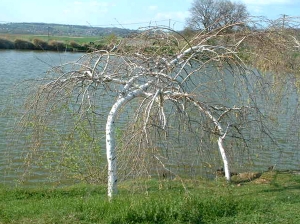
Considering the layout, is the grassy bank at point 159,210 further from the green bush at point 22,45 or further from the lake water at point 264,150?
the green bush at point 22,45

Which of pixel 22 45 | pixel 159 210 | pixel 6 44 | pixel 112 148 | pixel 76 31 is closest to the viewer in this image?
pixel 159 210

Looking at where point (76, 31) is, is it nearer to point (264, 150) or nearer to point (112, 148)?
point (112, 148)

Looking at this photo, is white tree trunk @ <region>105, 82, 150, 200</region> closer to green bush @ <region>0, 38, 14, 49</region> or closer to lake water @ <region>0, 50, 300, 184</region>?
lake water @ <region>0, 50, 300, 184</region>

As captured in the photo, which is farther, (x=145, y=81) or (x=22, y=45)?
(x=22, y=45)

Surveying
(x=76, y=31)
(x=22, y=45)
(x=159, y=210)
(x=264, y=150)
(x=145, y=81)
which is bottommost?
(x=264, y=150)

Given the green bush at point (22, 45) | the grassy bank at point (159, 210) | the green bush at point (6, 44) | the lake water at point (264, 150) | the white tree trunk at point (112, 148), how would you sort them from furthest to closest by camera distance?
the green bush at point (6, 44) < the green bush at point (22, 45) < the lake water at point (264, 150) < the white tree trunk at point (112, 148) < the grassy bank at point (159, 210)

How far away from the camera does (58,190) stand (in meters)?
10.8

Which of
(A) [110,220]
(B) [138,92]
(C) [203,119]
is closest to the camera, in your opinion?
(A) [110,220]

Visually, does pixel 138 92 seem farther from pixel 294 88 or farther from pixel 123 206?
pixel 294 88

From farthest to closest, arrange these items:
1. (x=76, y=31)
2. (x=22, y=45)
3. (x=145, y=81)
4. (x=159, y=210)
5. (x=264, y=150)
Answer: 1. (x=22, y=45)
2. (x=264, y=150)
3. (x=76, y=31)
4. (x=145, y=81)
5. (x=159, y=210)

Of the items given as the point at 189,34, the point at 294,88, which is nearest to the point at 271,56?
the point at 294,88

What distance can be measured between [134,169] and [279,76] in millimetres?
4418

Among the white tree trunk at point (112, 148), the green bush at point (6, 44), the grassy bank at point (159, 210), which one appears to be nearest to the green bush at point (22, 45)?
the green bush at point (6, 44)

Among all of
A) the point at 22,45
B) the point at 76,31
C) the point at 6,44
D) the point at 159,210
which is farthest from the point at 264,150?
the point at 6,44
